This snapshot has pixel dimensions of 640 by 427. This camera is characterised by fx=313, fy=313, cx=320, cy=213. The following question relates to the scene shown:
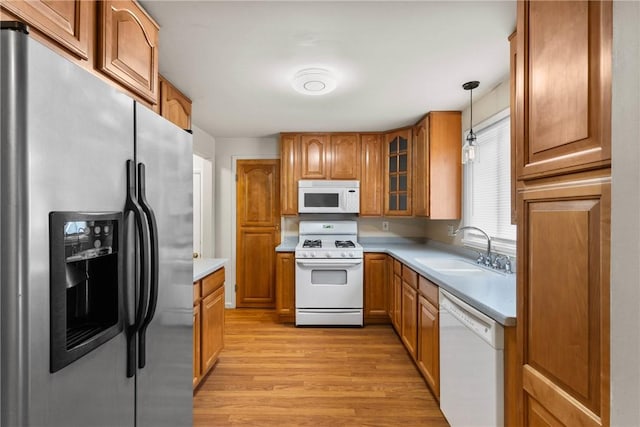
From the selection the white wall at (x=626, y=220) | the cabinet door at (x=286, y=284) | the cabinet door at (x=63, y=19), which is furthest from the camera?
the cabinet door at (x=286, y=284)

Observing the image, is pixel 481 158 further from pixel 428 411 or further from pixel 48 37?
pixel 48 37

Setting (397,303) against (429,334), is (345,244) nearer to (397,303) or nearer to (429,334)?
(397,303)

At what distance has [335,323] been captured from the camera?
3.47 metres

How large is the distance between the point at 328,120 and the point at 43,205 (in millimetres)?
2961

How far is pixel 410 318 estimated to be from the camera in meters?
2.62

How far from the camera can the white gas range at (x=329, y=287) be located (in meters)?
3.46

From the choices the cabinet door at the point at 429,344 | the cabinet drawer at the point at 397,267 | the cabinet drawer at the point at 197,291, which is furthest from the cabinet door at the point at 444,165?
the cabinet drawer at the point at 197,291

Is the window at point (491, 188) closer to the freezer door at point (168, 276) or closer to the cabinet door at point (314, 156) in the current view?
the cabinet door at point (314, 156)

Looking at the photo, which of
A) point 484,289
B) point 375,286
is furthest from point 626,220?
point 375,286

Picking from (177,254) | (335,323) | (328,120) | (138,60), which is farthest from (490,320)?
(328,120)

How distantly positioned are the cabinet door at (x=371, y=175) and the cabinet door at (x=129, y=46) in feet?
8.69

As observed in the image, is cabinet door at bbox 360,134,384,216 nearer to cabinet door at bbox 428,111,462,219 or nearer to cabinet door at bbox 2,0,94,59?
cabinet door at bbox 428,111,462,219

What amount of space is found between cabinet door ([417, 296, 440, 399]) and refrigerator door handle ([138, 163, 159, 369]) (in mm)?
1665

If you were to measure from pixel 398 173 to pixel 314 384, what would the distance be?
2.45m
